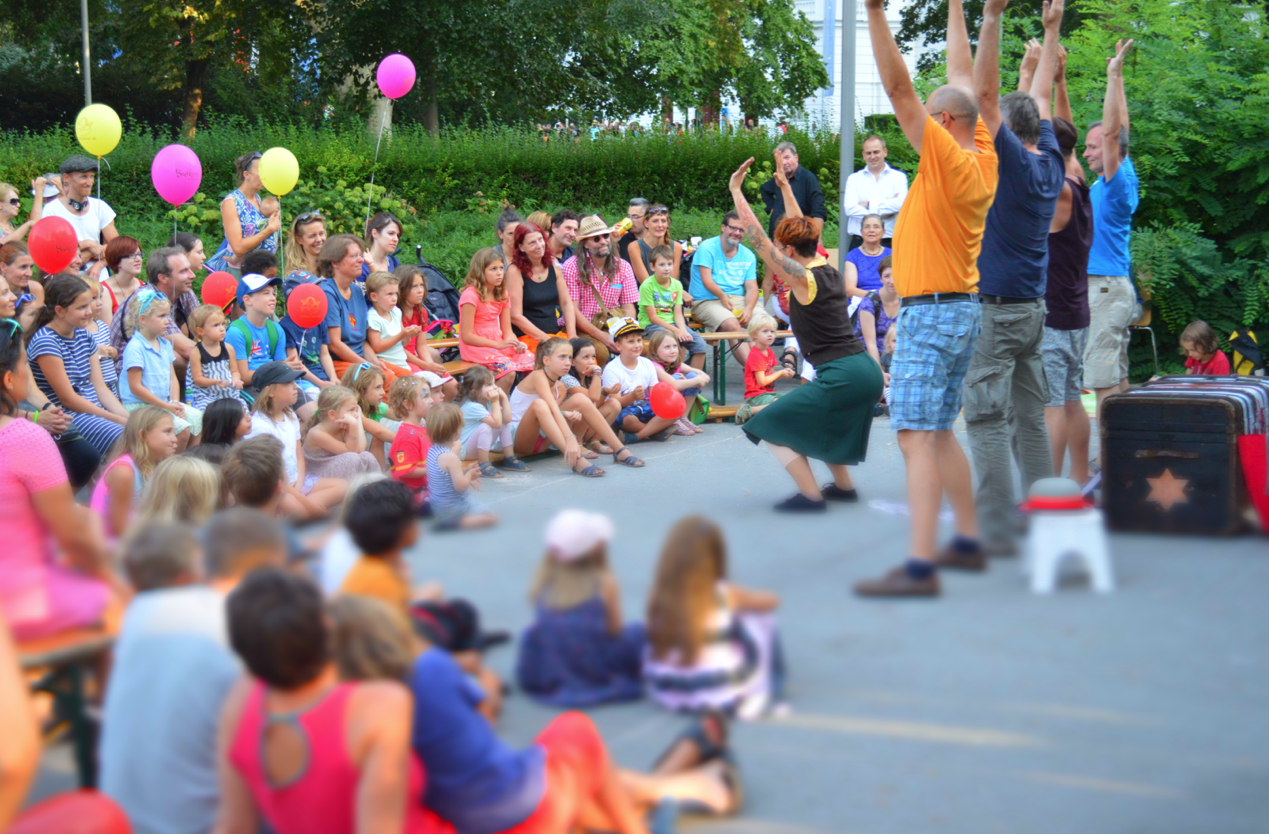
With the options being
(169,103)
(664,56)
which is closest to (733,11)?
(664,56)

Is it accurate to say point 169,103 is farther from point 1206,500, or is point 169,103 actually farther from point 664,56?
point 1206,500

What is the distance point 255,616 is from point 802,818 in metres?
0.65

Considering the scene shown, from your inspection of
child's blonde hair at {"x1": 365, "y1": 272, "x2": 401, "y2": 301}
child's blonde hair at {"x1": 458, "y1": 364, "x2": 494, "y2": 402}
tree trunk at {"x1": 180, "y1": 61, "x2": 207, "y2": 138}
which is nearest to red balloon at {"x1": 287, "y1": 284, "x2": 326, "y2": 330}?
child's blonde hair at {"x1": 365, "y1": 272, "x2": 401, "y2": 301}

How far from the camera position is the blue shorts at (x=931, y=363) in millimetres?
1945

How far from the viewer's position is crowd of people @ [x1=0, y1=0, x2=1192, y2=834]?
129 cm

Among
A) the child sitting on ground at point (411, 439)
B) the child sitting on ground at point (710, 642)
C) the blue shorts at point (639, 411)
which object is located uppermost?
the child sitting on ground at point (710, 642)

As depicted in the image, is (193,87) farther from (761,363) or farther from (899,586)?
(899,586)

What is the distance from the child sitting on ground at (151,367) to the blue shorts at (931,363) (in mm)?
3741

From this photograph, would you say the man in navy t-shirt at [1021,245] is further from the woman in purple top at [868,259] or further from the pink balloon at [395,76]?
the pink balloon at [395,76]

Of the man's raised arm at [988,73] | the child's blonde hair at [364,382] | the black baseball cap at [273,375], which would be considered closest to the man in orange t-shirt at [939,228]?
the man's raised arm at [988,73]

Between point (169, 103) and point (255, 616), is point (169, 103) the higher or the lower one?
the higher one

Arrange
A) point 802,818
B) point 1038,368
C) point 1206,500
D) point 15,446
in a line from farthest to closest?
1. point 1038,368
2. point 15,446
3. point 1206,500
4. point 802,818

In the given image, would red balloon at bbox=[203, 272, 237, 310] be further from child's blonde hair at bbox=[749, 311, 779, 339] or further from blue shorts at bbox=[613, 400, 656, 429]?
child's blonde hair at bbox=[749, 311, 779, 339]

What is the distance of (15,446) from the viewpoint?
9.80ft
